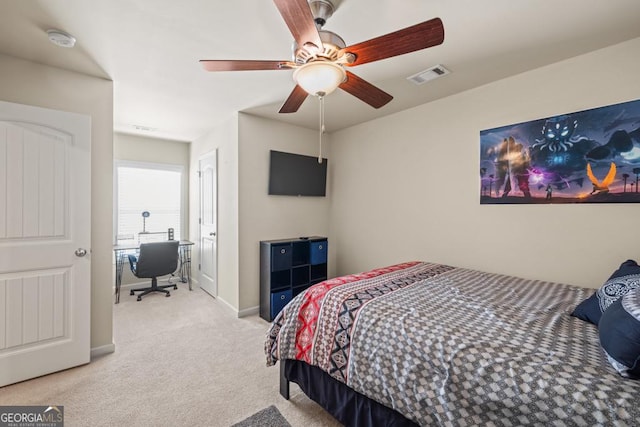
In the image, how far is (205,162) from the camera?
436 cm

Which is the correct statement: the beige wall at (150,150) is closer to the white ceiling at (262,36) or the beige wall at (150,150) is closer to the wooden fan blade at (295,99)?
the white ceiling at (262,36)

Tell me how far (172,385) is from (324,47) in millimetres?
2516

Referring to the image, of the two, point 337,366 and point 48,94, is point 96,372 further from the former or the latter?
point 48,94

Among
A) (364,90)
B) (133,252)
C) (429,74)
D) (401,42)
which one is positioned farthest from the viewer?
(133,252)

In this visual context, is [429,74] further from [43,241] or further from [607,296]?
[43,241]

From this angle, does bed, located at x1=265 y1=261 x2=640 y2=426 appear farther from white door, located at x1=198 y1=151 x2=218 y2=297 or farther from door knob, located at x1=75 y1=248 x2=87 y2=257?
white door, located at x1=198 y1=151 x2=218 y2=297

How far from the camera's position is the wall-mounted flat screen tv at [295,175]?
12.2 feet

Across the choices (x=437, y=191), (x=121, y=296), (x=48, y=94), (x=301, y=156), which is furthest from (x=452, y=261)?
(x=121, y=296)

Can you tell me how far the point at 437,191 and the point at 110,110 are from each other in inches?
132

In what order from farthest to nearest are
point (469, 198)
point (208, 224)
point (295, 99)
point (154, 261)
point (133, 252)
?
point (133, 252) → point (208, 224) → point (154, 261) → point (469, 198) → point (295, 99)

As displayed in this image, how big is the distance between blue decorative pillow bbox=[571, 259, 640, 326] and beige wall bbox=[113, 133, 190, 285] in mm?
5282

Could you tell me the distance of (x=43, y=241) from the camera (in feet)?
7.30

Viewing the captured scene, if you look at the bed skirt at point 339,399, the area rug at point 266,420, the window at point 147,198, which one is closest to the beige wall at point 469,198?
the bed skirt at point 339,399

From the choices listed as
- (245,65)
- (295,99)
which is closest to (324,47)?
(245,65)
